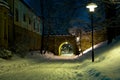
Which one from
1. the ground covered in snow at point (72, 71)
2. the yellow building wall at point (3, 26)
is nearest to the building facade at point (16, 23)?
the yellow building wall at point (3, 26)

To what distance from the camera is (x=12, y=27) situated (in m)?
37.9

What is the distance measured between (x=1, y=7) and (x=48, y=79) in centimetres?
1856

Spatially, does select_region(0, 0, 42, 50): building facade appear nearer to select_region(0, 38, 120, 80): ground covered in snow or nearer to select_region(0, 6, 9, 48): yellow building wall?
select_region(0, 6, 9, 48): yellow building wall

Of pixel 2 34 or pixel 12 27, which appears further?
pixel 12 27

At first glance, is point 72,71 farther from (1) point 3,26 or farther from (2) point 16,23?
(2) point 16,23

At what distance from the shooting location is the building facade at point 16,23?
99.3ft

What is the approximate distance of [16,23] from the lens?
39906 mm

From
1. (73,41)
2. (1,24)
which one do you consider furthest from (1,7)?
(73,41)

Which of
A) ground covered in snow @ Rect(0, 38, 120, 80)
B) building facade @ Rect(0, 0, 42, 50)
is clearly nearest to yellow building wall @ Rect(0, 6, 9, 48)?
building facade @ Rect(0, 0, 42, 50)

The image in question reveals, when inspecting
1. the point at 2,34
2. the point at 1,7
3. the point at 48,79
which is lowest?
the point at 48,79

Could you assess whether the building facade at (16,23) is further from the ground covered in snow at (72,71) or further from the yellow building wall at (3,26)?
the ground covered in snow at (72,71)

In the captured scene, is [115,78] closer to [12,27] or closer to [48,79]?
[48,79]

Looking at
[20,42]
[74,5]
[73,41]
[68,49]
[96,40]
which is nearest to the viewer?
[74,5]

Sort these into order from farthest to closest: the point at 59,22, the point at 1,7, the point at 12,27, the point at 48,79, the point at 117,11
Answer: the point at 59,22 → the point at 12,27 → the point at 1,7 → the point at 117,11 → the point at 48,79
